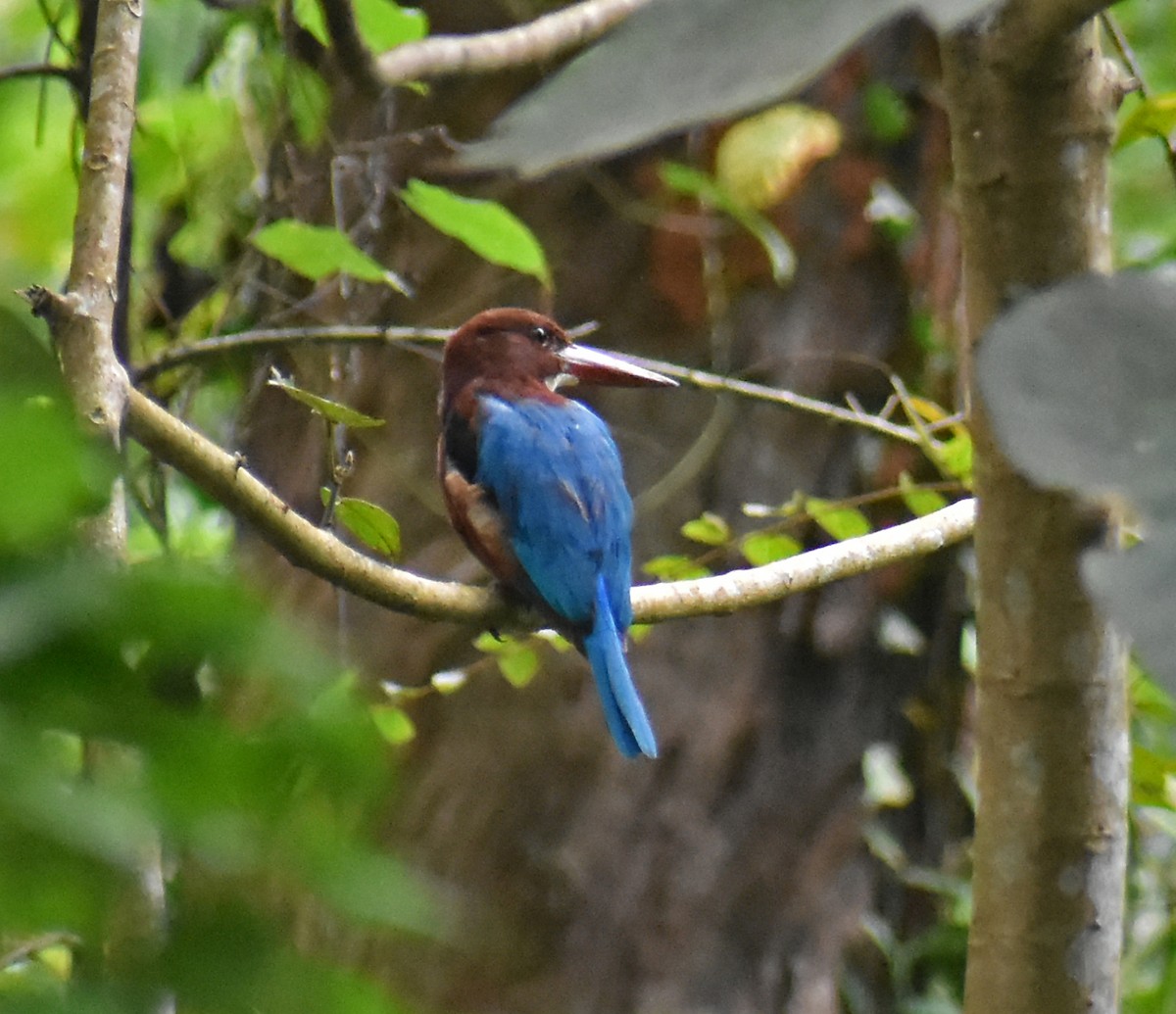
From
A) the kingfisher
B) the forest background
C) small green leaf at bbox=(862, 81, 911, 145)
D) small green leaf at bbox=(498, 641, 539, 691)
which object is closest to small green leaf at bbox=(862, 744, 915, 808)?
the forest background

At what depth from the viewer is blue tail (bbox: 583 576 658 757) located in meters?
2.24

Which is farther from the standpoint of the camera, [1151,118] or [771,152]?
[771,152]

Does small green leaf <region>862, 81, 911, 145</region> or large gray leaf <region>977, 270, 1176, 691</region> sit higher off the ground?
small green leaf <region>862, 81, 911, 145</region>

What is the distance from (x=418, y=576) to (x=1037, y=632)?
3.13 ft

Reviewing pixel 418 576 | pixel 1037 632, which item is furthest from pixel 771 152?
pixel 1037 632

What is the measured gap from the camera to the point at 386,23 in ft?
6.33

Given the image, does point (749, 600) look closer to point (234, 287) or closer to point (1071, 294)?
point (234, 287)

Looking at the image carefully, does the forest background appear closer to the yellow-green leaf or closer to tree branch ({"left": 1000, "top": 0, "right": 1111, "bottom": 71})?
the yellow-green leaf

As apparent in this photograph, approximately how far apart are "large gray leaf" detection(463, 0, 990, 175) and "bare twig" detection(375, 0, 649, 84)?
217cm

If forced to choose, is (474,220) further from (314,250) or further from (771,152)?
(771,152)

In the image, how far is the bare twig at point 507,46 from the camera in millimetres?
2410

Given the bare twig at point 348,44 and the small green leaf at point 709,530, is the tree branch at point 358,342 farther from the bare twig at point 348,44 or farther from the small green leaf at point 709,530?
the bare twig at point 348,44

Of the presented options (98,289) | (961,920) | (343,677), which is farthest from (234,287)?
(343,677)

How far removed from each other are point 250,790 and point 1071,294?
0.57 feet
